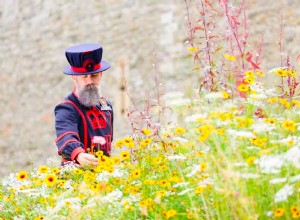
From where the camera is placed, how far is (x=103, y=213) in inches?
128

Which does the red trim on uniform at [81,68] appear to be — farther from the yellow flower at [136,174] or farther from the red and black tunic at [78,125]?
the yellow flower at [136,174]

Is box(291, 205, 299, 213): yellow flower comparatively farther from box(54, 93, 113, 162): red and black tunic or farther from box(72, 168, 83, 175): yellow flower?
box(54, 93, 113, 162): red and black tunic

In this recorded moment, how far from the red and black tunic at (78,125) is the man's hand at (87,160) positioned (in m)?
0.10

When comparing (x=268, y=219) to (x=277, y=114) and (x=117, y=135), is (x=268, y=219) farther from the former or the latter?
(x=117, y=135)

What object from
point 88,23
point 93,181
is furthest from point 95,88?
point 88,23

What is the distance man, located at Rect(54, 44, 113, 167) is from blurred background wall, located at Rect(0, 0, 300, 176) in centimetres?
606

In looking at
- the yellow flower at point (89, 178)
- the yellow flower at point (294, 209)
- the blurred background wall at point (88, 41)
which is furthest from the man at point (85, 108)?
the blurred background wall at point (88, 41)

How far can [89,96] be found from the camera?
4484 mm

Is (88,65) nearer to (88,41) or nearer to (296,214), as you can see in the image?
(296,214)

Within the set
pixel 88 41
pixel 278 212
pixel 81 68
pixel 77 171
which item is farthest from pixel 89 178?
pixel 88 41

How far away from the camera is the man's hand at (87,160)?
13.3 feet

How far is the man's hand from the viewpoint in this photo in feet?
13.3

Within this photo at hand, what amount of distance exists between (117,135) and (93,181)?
27.0 feet

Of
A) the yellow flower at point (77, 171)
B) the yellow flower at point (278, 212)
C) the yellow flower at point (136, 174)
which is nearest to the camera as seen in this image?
the yellow flower at point (278, 212)
